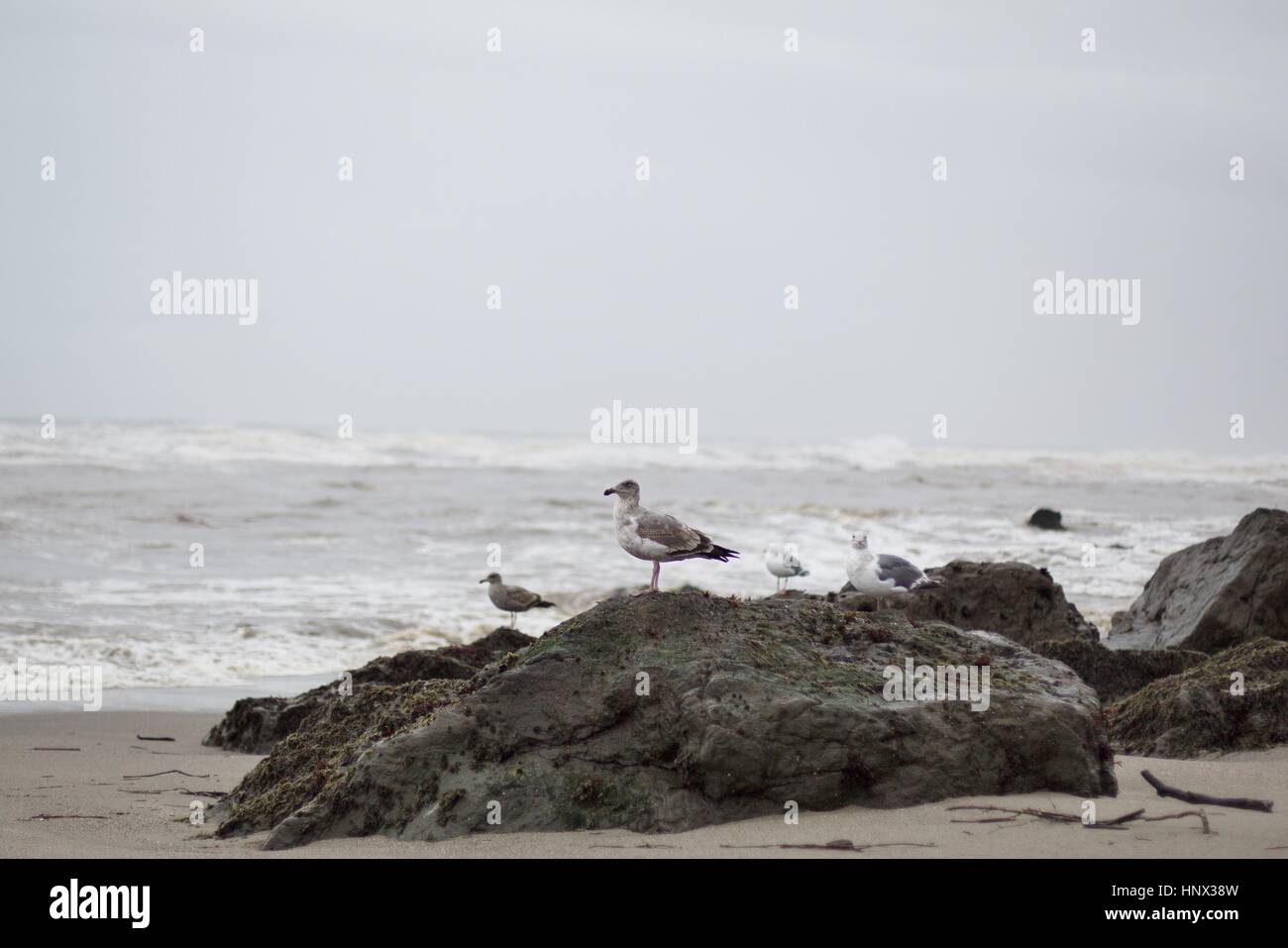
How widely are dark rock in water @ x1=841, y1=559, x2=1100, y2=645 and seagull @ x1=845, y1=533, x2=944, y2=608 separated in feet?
2.62

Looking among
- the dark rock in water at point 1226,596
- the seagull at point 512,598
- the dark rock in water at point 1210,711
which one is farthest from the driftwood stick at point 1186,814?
the seagull at point 512,598

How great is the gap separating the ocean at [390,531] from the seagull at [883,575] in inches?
190

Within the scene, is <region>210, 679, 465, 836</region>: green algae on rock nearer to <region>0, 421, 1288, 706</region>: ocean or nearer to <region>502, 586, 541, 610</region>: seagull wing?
<region>0, 421, 1288, 706</region>: ocean

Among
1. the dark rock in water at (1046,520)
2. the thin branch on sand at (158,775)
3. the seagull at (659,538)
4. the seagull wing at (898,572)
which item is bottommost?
the thin branch on sand at (158,775)

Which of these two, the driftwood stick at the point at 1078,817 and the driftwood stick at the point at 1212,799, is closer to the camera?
the driftwood stick at the point at 1078,817

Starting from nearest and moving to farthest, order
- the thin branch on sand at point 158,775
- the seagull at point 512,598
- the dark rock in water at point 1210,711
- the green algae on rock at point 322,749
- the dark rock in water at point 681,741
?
1. the dark rock in water at point 681,741
2. the green algae on rock at point 322,749
3. the dark rock in water at point 1210,711
4. the thin branch on sand at point 158,775
5. the seagull at point 512,598

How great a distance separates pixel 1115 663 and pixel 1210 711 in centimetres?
196

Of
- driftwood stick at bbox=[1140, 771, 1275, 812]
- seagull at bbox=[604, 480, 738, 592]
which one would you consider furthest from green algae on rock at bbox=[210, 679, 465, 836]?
driftwood stick at bbox=[1140, 771, 1275, 812]

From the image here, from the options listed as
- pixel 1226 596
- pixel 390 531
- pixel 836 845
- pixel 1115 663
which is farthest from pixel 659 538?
pixel 390 531

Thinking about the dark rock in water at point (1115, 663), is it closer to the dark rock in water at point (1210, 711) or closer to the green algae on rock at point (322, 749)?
the dark rock in water at point (1210, 711)

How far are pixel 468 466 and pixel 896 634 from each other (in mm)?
37745

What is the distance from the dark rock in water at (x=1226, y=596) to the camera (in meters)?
9.31
